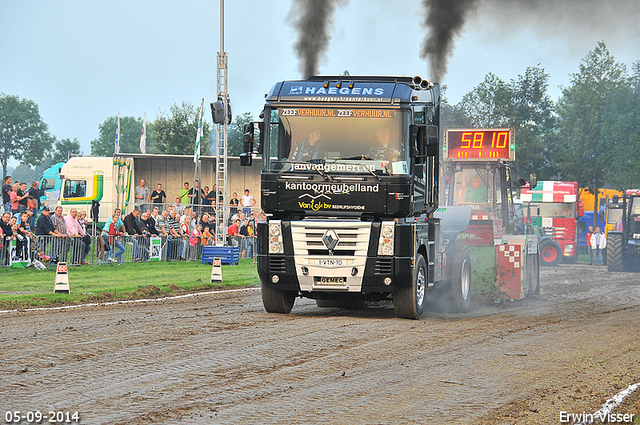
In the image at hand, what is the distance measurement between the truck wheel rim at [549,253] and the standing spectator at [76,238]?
19760 mm

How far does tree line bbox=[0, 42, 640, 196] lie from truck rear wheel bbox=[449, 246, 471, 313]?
71.4 ft

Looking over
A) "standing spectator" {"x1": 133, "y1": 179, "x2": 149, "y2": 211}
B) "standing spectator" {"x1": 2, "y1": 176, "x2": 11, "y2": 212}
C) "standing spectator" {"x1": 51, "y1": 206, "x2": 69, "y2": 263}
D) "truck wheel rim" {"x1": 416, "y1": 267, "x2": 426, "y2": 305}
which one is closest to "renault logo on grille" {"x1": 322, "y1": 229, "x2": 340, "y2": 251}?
"truck wheel rim" {"x1": 416, "y1": 267, "x2": 426, "y2": 305}

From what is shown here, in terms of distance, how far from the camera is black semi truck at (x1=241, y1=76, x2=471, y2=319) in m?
11.7

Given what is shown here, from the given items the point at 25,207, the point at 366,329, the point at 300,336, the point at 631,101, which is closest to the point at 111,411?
the point at 300,336

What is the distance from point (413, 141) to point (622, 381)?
5131 millimetres

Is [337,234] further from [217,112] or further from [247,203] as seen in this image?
[247,203]

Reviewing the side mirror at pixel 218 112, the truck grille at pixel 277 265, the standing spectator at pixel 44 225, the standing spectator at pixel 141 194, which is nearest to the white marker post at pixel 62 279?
the truck grille at pixel 277 265

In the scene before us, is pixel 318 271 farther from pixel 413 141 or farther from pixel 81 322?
pixel 81 322

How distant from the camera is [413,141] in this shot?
11.8 m

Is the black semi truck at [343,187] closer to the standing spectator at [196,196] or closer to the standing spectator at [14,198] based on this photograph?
the standing spectator at [14,198]

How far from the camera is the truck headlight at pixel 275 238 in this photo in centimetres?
1201

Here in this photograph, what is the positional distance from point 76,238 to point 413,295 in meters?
11.7

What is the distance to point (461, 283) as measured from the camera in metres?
14.6

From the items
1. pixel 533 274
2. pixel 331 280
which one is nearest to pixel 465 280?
pixel 533 274
